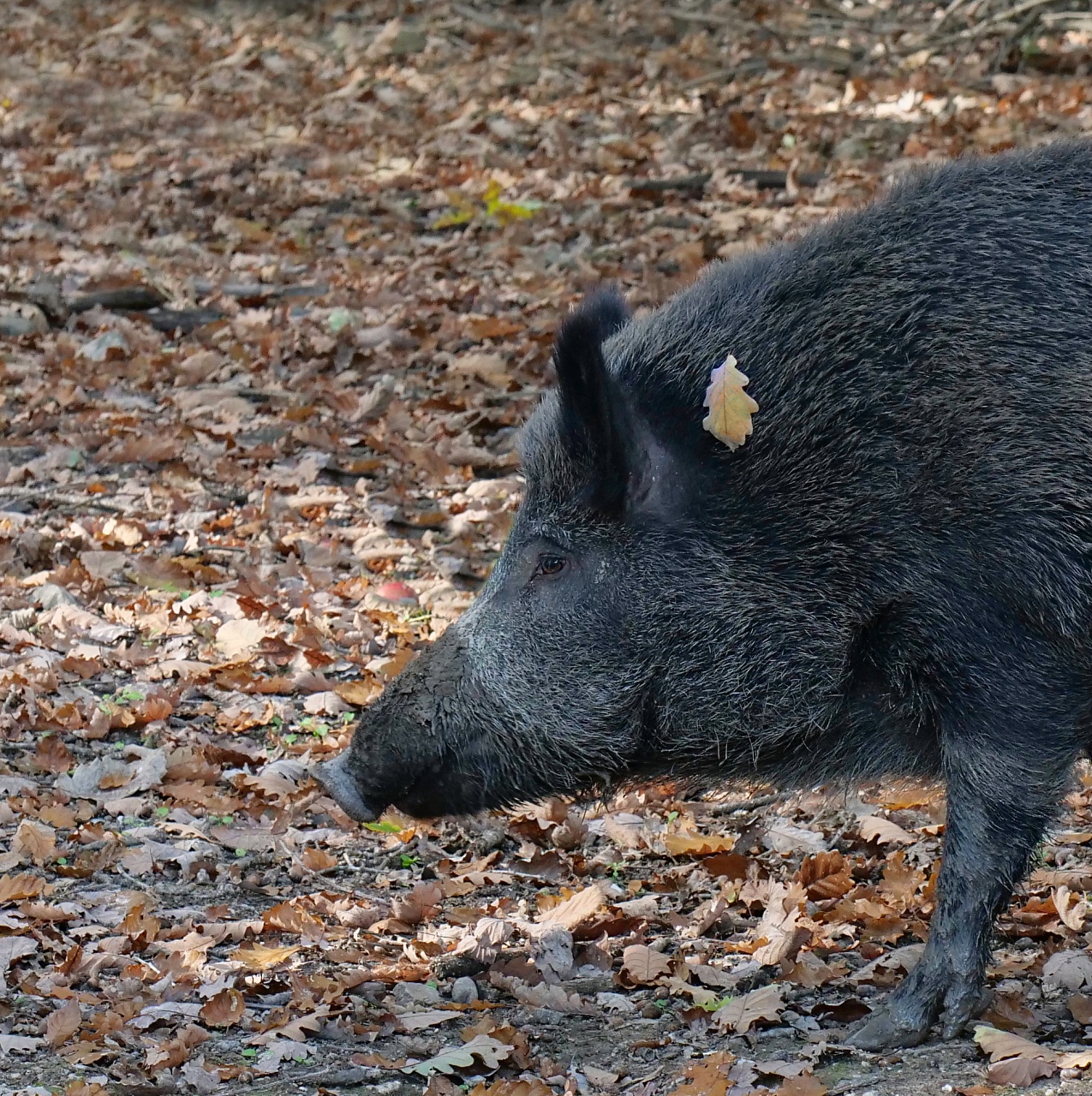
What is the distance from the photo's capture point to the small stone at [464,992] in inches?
177

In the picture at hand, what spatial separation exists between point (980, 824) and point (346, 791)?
1.75 metres

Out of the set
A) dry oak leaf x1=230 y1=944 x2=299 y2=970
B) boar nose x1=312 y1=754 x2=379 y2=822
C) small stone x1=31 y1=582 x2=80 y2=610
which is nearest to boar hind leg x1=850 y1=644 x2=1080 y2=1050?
boar nose x1=312 y1=754 x2=379 y2=822

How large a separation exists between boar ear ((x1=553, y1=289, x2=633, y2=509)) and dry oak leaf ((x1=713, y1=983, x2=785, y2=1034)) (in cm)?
140

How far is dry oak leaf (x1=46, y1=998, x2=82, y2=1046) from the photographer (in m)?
4.02

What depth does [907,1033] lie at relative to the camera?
417 cm

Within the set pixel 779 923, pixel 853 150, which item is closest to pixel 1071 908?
pixel 779 923

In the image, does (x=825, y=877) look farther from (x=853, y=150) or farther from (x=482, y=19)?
(x=482, y=19)

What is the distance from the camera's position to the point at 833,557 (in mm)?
4344

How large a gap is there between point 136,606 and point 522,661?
2.79 meters

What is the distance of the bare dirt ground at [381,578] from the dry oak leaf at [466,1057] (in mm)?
14

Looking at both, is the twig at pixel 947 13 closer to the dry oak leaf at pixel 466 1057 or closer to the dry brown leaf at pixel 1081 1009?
the dry brown leaf at pixel 1081 1009

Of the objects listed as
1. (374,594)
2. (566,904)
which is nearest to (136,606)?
(374,594)

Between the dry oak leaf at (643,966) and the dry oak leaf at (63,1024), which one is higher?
the dry oak leaf at (63,1024)

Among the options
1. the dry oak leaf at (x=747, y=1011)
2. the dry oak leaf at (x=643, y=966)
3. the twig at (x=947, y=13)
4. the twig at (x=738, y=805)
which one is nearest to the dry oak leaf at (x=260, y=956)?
the dry oak leaf at (x=643, y=966)
